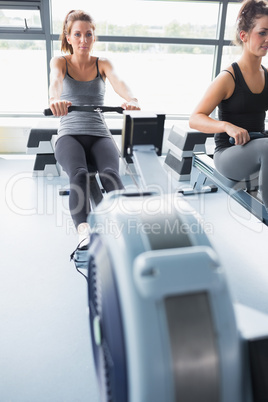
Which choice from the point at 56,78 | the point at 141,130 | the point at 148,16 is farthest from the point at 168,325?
the point at 148,16

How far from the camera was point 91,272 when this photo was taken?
3.36 feet

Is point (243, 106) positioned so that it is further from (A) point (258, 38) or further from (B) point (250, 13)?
(B) point (250, 13)

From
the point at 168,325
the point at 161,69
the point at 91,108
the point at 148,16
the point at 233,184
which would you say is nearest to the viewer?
the point at 168,325

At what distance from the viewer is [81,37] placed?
2039 millimetres

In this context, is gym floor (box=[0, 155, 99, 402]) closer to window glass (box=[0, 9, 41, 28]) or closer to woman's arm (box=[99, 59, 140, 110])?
woman's arm (box=[99, 59, 140, 110])

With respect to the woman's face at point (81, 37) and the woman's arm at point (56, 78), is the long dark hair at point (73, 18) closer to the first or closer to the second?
the woman's face at point (81, 37)

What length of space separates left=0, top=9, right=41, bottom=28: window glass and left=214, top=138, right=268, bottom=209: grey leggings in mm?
2643

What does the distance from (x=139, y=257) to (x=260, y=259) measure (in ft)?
5.03

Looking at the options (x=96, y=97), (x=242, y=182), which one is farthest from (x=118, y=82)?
(x=242, y=182)

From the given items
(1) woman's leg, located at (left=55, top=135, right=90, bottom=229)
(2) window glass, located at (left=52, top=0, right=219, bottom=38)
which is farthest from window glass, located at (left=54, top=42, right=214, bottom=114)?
(1) woman's leg, located at (left=55, top=135, right=90, bottom=229)

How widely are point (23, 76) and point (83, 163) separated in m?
3.09

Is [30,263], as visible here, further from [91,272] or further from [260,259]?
[260,259]

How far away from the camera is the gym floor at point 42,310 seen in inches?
49.5

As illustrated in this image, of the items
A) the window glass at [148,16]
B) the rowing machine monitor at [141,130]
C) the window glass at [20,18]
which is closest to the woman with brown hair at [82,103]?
the rowing machine monitor at [141,130]
